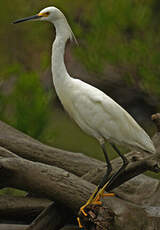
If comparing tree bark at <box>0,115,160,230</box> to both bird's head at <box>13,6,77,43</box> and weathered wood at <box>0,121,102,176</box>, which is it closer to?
weathered wood at <box>0,121,102,176</box>

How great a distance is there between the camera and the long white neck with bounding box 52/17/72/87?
187cm

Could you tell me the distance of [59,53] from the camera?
73.6 inches

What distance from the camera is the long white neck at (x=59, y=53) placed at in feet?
6.13

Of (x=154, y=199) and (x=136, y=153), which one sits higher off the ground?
(x=136, y=153)

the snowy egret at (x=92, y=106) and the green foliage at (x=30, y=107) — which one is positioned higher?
the snowy egret at (x=92, y=106)

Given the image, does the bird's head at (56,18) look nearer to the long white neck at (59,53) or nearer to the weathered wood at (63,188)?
the long white neck at (59,53)

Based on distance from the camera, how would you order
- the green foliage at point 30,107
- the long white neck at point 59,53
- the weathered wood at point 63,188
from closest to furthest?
the weathered wood at point 63,188 → the long white neck at point 59,53 → the green foliage at point 30,107

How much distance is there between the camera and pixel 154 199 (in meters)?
2.23

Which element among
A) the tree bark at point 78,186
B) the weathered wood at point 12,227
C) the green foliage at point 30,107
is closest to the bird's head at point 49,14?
the tree bark at point 78,186

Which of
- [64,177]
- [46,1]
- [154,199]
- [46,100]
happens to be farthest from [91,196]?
[46,1]

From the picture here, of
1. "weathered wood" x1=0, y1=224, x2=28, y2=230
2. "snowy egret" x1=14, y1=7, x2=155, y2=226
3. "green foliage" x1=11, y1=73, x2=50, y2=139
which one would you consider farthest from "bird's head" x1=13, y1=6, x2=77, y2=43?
"green foliage" x1=11, y1=73, x2=50, y2=139

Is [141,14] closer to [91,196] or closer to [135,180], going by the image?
[135,180]

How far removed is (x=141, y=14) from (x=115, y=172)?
2.22 meters

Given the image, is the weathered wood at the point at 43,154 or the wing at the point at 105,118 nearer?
the wing at the point at 105,118
